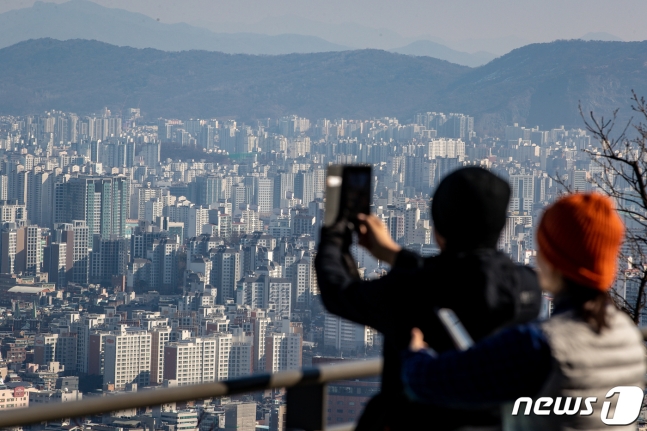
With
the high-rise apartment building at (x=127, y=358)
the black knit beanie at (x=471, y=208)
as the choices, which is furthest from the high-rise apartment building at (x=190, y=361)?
the black knit beanie at (x=471, y=208)

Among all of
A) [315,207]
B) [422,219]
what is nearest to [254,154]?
[315,207]

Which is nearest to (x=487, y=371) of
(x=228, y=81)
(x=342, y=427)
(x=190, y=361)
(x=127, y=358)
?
(x=342, y=427)

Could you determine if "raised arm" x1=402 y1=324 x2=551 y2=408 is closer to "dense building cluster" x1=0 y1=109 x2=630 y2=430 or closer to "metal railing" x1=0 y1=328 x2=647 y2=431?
"dense building cluster" x1=0 y1=109 x2=630 y2=430

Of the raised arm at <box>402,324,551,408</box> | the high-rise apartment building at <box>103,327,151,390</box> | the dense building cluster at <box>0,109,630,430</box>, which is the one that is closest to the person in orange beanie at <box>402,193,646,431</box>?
the raised arm at <box>402,324,551,408</box>

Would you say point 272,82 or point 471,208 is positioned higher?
point 272,82

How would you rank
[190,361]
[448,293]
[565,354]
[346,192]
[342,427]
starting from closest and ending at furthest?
[565,354], [448,293], [346,192], [342,427], [190,361]

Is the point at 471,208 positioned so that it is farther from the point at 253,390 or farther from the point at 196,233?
the point at 196,233

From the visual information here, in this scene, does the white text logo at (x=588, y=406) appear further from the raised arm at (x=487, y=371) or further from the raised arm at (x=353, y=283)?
the raised arm at (x=353, y=283)

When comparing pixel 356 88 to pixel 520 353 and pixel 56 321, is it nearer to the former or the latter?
pixel 56 321
